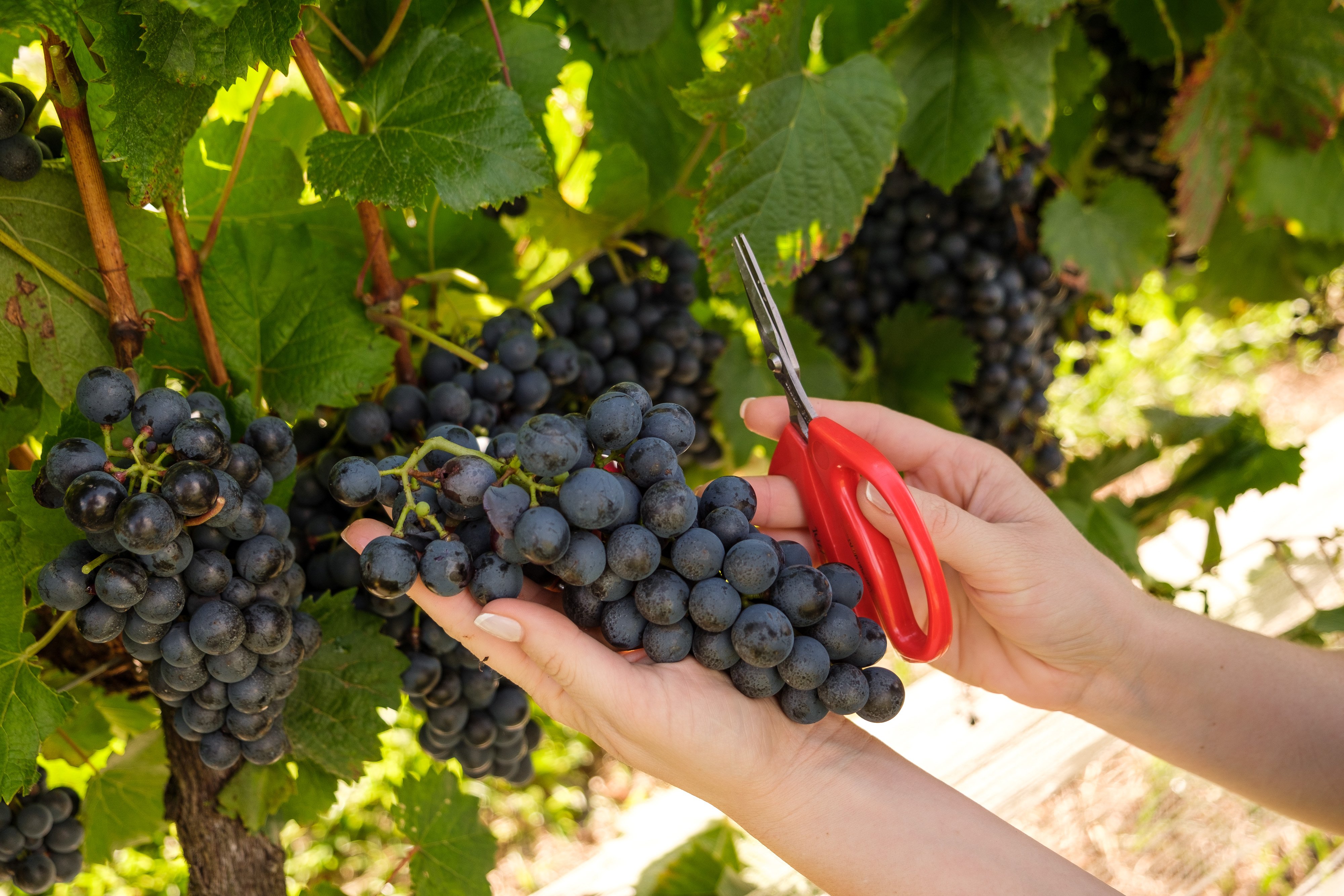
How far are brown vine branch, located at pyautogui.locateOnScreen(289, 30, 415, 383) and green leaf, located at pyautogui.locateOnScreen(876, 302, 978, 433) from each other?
3.28 feet

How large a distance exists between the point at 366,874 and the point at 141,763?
4.09 feet

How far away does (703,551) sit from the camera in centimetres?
79

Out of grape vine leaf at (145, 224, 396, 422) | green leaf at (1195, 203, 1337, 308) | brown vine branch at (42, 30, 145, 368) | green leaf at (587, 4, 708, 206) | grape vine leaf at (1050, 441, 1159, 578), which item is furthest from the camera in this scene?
green leaf at (1195, 203, 1337, 308)

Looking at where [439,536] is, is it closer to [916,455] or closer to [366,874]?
[916,455]

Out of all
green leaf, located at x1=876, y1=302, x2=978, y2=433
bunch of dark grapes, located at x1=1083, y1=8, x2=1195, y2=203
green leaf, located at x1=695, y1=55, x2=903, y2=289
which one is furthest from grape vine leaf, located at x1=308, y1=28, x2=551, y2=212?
bunch of dark grapes, located at x1=1083, y1=8, x2=1195, y2=203

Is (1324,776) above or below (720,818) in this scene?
above

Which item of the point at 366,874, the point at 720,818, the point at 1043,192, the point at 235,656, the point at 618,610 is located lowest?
the point at 366,874

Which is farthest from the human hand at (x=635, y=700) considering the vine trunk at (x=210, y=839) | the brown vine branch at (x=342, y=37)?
the brown vine branch at (x=342, y=37)

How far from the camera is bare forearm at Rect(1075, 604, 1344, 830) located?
123 centimetres

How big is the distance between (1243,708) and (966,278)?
86cm

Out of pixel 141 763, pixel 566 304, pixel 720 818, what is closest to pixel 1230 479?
pixel 720 818

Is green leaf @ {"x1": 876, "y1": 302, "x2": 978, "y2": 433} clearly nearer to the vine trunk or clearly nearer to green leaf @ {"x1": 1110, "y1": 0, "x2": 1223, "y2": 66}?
green leaf @ {"x1": 1110, "y1": 0, "x2": 1223, "y2": 66}

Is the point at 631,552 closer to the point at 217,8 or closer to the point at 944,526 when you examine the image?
the point at 944,526

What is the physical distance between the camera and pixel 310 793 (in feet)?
3.61
